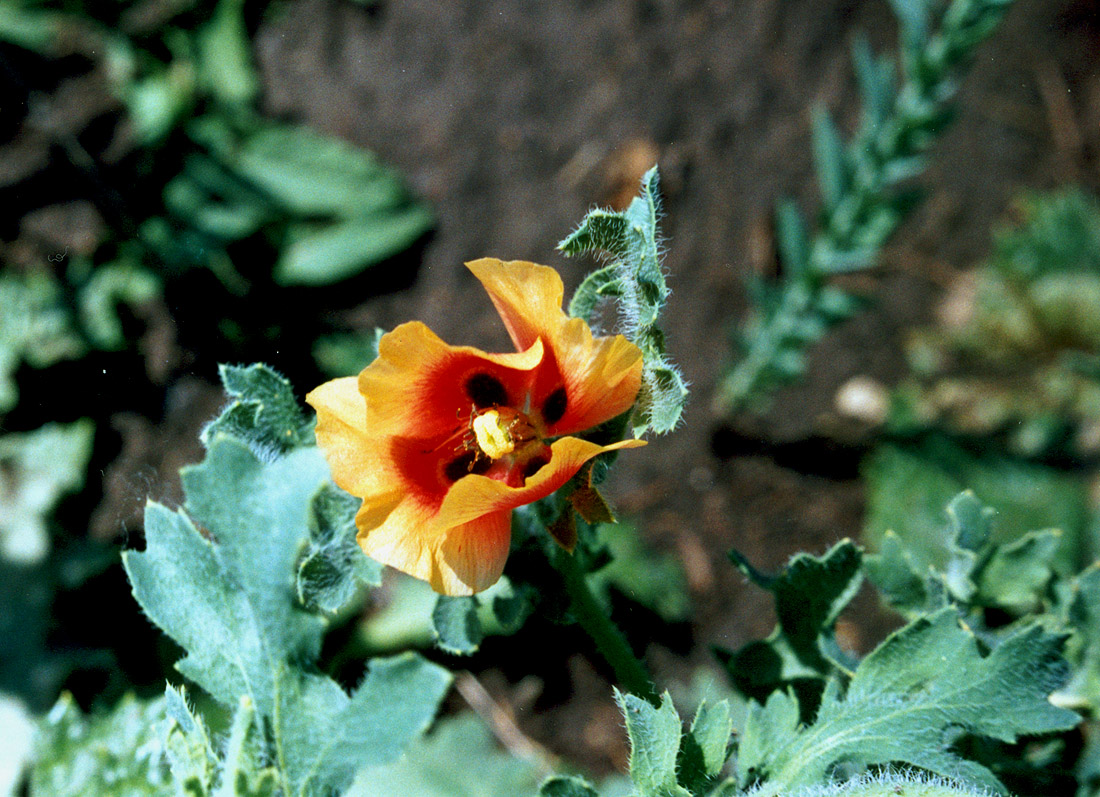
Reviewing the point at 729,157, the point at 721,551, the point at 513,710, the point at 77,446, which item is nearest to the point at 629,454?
the point at 721,551

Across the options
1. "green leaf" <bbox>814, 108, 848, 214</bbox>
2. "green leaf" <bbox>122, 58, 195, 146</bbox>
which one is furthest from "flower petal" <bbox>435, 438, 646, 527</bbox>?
"green leaf" <bbox>122, 58, 195, 146</bbox>

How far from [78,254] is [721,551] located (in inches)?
90.8

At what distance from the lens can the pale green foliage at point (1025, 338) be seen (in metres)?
3.00

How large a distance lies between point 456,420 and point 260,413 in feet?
0.77

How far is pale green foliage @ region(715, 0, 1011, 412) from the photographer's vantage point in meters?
2.03

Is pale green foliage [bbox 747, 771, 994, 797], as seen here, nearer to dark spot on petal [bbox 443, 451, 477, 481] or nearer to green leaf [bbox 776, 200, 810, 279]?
dark spot on petal [bbox 443, 451, 477, 481]

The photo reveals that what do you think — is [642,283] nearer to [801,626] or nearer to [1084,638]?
[801,626]

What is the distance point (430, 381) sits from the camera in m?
0.98

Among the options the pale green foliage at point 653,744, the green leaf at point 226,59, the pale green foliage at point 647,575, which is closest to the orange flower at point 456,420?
the pale green foliage at point 653,744

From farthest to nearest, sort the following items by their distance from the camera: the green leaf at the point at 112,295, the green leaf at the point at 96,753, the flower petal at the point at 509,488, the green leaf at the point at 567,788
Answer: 1. the green leaf at the point at 112,295
2. the green leaf at the point at 96,753
3. the green leaf at the point at 567,788
4. the flower petal at the point at 509,488

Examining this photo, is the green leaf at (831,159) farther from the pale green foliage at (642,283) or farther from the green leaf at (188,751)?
the green leaf at (188,751)

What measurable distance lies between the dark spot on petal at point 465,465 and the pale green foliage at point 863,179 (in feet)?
5.03

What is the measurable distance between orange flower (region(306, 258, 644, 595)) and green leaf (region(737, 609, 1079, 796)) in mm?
443

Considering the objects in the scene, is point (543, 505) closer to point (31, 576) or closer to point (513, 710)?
point (513, 710)
